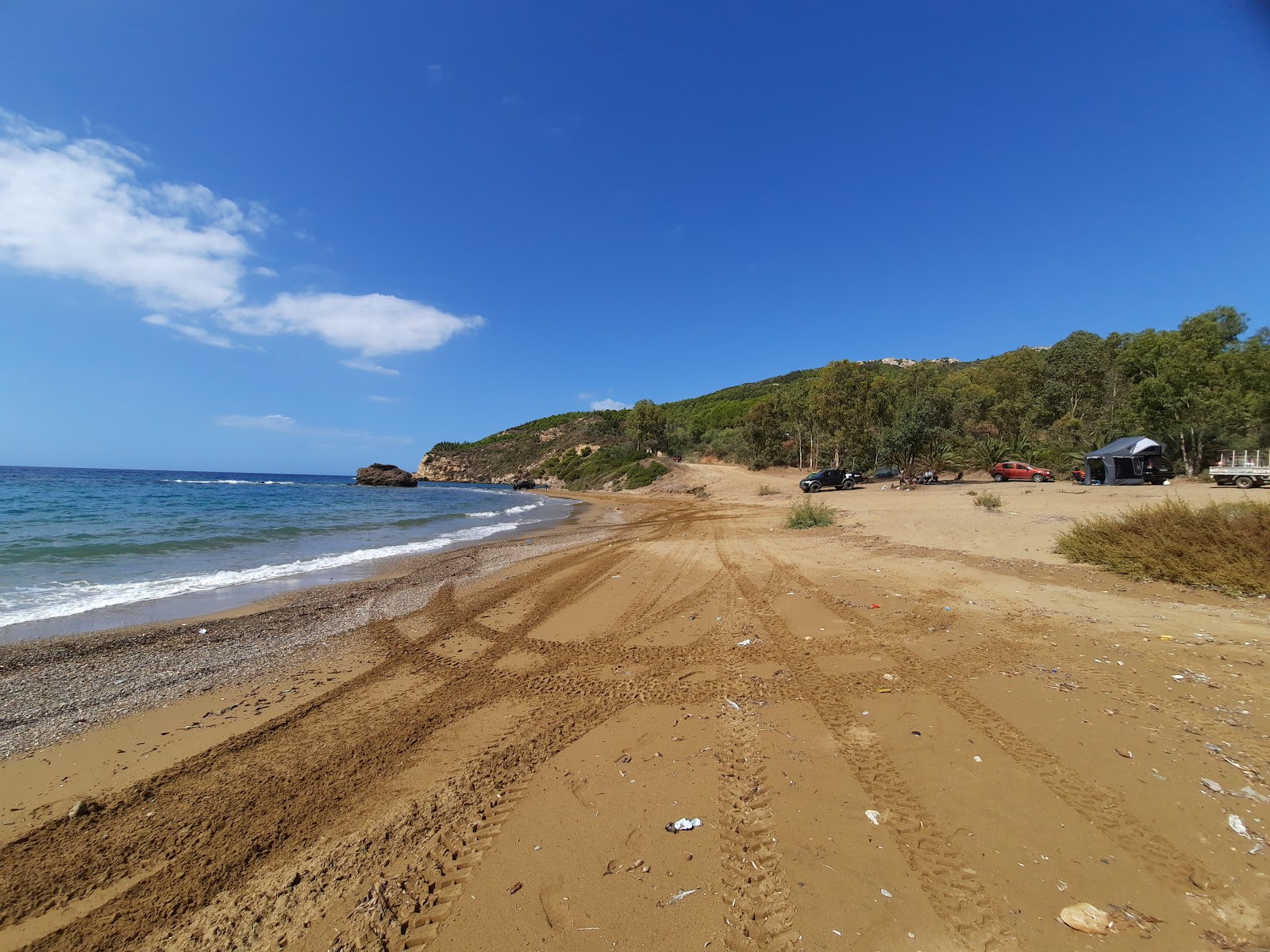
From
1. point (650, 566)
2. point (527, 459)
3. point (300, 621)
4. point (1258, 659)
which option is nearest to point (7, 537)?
point (300, 621)

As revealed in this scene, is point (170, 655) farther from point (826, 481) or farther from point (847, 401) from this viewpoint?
point (847, 401)

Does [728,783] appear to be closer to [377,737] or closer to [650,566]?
[377,737]

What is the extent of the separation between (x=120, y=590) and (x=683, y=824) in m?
12.0

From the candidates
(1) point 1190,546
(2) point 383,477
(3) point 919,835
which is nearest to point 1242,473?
(1) point 1190,546

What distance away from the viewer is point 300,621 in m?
7.88

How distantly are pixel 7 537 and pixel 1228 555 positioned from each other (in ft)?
89.4

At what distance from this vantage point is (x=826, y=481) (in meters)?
32.4

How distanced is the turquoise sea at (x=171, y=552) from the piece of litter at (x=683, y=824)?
30.2 feet

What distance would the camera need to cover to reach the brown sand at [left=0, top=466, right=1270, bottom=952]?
249 centimetres

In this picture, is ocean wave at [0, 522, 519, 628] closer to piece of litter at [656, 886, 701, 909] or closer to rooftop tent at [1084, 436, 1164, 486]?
piece of litter at [656, 886, 701, 909]

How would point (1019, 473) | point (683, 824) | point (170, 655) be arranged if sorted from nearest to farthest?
point (683, 824) < point (170, 655) < point (1019, 473)

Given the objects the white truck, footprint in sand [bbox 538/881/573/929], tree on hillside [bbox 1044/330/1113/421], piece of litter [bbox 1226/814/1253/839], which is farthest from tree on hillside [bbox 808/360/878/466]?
footprint in sand [bbox 538/881/573/929]

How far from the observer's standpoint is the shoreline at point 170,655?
487 cm

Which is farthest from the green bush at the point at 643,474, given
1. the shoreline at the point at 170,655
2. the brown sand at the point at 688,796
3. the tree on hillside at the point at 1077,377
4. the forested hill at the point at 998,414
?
the brown sand at the point at 688,796
